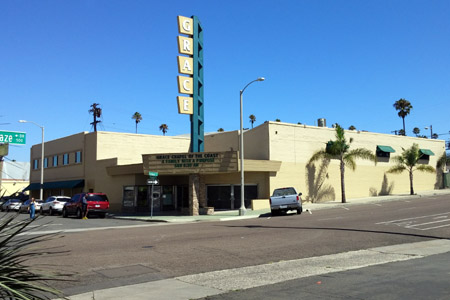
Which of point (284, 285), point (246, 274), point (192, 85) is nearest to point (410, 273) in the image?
point (284, 285)

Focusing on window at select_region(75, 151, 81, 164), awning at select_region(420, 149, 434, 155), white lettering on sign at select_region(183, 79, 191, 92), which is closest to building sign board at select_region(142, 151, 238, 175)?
white lettering on sign at select_region(183, 79, 191, 92)

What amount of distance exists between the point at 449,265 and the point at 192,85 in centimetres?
2471

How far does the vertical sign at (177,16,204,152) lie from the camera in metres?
30.8

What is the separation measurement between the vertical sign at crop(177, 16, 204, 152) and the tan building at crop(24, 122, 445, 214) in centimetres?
243

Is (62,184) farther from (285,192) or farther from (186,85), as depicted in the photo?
(285,192)

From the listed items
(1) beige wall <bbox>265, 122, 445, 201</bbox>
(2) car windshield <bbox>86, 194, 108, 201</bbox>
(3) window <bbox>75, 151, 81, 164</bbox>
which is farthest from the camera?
(3) window <bbox>75, 151, 81, 164</bbox>

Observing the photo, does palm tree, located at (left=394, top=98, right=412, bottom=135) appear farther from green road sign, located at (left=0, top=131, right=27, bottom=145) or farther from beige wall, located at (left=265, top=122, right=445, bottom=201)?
green road sign, located at (left=0, top=131, right=27, bottom=145)

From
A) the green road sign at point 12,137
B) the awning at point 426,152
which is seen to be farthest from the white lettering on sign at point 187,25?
the awning at point 426,152

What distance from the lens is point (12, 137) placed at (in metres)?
23.8

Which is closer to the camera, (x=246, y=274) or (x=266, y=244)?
(x=246, y=274)

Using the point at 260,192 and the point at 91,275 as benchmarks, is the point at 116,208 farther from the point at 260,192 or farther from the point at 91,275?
the point at 91,275

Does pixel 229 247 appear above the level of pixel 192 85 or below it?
below

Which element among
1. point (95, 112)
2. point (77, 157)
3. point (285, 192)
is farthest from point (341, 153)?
point (95, 112)

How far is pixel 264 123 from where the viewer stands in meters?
34.3
